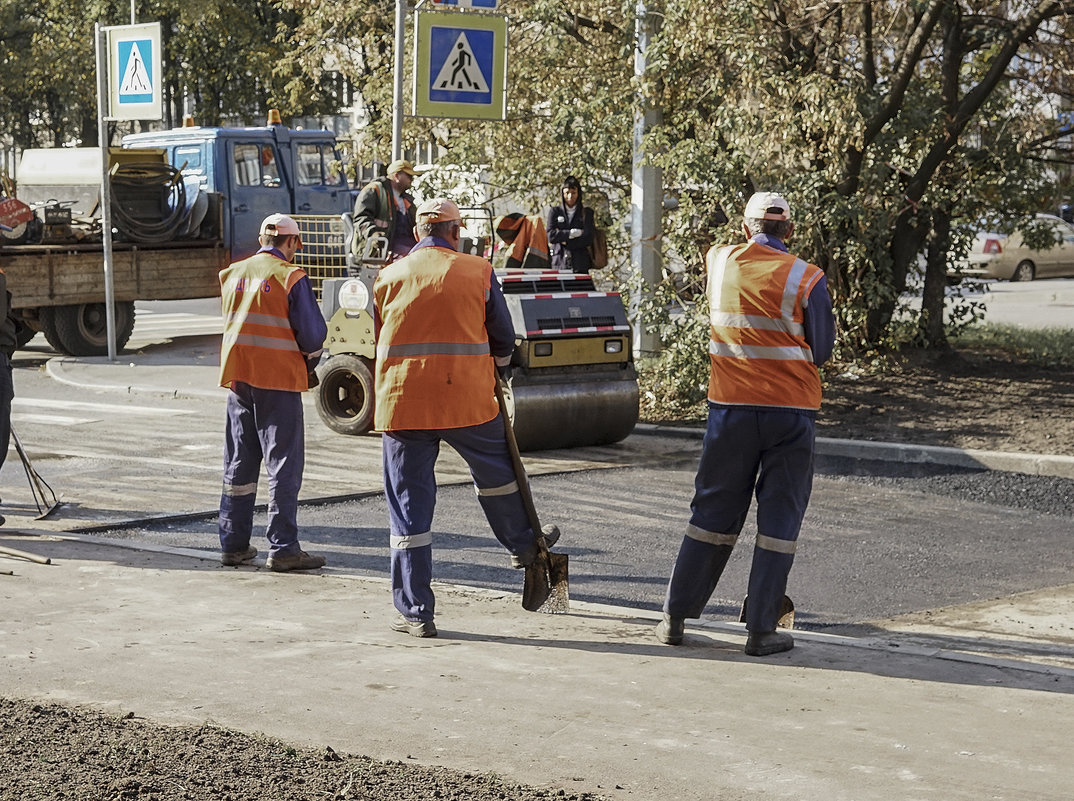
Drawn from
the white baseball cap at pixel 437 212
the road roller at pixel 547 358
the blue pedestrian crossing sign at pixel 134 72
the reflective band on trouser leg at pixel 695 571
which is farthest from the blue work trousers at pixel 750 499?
the blue pedestrian crossing sign at pixel 134 72

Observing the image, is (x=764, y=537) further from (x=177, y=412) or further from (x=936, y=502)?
(x=177, y=412)

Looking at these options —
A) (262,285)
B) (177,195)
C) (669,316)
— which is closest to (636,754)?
(262,285)

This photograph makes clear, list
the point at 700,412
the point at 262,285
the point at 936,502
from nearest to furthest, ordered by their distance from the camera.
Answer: the point at 262,285 < the point at 936,502 < the point at 700,412

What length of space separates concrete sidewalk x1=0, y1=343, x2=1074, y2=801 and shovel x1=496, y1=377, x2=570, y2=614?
0.09 metres

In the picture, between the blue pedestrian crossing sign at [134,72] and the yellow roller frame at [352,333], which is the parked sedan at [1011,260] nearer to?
the blue pedestrian crossing sign at [134,72]

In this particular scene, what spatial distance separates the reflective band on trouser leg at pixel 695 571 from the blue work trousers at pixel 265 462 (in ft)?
7.50

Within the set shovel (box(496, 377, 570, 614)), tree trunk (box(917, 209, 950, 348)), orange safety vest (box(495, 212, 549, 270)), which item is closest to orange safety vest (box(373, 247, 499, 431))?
shovel (box(496, 377, 570, 614))

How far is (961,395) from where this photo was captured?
46.3 feet

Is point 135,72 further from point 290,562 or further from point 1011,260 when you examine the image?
point 1011,260

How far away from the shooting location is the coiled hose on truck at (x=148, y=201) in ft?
65.1

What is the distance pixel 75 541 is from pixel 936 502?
17.5ft

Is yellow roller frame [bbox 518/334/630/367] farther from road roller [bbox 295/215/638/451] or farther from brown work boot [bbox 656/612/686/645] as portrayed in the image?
brown work boot [bbox 656/612/686/645]

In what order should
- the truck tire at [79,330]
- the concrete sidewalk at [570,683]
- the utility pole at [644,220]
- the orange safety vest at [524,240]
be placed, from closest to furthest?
the concrete sidewalk at [570,683] < the orange safety vest at [524,240] < the utility pole at [644,220] < the truck tire at [79,330]

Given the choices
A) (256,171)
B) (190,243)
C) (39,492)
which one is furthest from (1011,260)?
(39,492)
